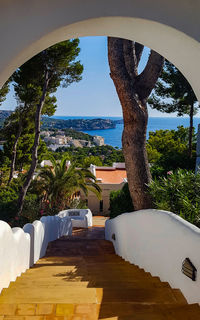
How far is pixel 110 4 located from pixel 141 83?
4003mm

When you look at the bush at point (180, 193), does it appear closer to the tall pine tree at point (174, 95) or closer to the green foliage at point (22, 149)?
the tall pine tree at point (174, 95)

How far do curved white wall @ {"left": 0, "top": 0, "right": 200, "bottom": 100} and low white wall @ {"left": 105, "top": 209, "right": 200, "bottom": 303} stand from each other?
1.65 metres

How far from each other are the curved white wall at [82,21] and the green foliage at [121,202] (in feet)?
26.7

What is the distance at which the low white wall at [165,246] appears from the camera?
2.78m

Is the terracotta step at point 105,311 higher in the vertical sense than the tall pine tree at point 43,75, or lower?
lower

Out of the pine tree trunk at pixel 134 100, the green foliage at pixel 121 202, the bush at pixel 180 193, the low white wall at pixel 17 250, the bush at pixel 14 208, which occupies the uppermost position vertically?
the pine tree trunk at pixel 134 100

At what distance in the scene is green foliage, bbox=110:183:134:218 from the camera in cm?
1084

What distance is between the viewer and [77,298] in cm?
279

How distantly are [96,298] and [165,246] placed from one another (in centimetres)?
101

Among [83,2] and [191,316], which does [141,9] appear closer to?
[83,2]

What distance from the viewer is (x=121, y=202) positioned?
11141mm

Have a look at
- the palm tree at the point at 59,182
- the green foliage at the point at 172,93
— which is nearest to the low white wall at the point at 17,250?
the palm tree at the point at 59,182

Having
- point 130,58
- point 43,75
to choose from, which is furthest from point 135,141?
point 43,75

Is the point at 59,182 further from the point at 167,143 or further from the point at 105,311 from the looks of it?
the point at 167,143
